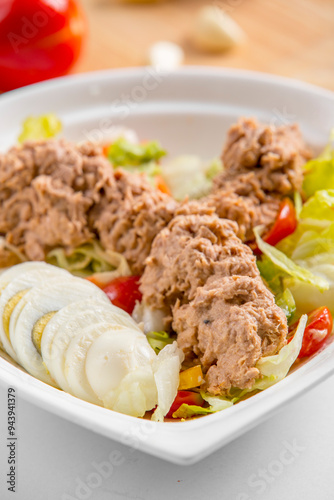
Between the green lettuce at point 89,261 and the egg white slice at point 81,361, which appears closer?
the egg white slice at point 81,361

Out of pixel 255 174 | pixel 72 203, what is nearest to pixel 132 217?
pixel 72 203

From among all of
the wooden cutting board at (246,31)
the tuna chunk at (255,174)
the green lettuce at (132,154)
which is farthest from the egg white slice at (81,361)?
the wooden cutting board at (246,31)

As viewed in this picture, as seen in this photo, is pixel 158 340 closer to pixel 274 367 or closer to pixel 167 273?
pixel 167 273

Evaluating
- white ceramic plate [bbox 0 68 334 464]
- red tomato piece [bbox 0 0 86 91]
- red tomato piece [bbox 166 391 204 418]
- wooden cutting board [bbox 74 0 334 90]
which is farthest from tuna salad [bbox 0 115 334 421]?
wooden cutting board [bbox 74 0 334 90]

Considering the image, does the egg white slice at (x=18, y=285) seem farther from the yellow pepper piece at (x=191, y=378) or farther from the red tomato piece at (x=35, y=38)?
the red tomato piece at (x=35, y=38)

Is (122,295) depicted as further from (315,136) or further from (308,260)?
(315,136)

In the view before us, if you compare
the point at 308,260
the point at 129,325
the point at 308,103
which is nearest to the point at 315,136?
the point at 308,103
